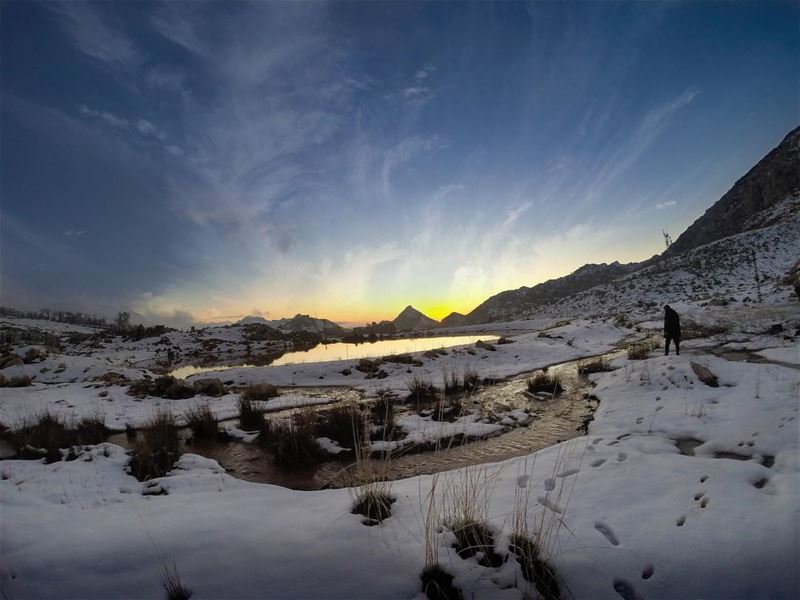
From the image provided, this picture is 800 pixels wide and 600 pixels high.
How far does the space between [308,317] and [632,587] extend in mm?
116400

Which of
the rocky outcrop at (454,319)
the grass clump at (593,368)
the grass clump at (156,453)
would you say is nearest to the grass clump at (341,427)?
the grass clump at (156,453)

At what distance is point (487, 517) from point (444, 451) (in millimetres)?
3426

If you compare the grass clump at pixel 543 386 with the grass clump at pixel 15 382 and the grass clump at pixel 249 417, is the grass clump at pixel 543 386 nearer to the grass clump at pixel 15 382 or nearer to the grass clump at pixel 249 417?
the grass clump at pixel 249 417

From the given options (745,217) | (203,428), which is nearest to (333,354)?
(203,428)

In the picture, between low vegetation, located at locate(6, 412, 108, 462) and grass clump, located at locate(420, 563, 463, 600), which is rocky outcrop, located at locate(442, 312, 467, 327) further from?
grass clump, located at locate(420, 563, 463, 600)

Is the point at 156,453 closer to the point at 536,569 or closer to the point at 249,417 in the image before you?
the point at 249,417

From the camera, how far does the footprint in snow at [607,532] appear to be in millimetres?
2931

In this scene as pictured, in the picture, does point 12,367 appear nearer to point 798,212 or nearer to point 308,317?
point 798,212

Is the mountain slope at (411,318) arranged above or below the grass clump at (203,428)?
above

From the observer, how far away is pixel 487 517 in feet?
10.3

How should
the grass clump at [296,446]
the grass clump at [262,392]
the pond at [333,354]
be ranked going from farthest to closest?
the pond at [333,354] < the grass clump at [262,392] < the grass clump at [296,446]

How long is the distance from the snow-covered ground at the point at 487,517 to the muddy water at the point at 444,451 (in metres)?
0.72

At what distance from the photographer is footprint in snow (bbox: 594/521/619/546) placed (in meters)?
2.93

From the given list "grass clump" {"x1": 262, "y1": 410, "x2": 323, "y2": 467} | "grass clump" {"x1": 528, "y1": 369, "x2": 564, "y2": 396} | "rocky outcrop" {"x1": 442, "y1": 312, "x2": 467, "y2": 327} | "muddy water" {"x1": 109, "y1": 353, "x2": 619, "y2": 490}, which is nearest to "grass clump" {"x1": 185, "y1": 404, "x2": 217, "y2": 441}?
"muddy water" {"x1": 109, "y1": 353, "x2": 619, "y2": 490}
